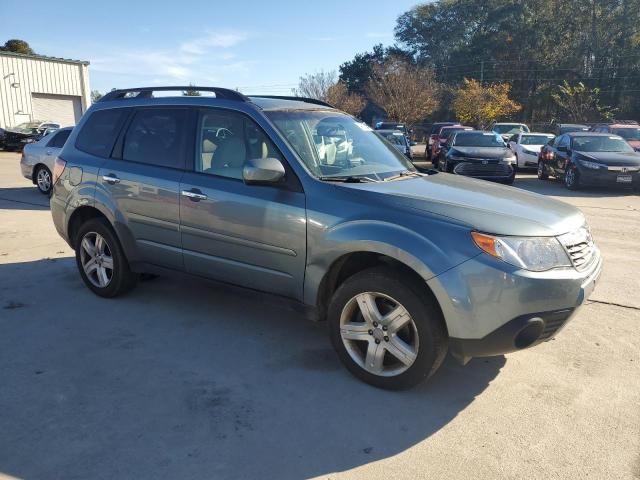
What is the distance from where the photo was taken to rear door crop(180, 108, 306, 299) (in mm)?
3684

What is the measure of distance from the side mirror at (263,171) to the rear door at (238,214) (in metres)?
0.11

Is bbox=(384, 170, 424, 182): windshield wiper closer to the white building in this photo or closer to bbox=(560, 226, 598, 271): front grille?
bbox=(560, 226, 598, 271): front grille

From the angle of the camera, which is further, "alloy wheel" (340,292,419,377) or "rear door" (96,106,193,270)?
"rear door" (96,106,193,270)

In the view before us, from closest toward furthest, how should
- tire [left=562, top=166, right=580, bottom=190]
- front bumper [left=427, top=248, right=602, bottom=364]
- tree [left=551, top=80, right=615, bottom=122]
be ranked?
front bumper [left=427, top=248, right=602, bottom=364], tire [left=562, top=166, right=580, bottom=190], tree [left=551, top=80, right=615, bottom=122]

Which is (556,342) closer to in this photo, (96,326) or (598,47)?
(96,326)

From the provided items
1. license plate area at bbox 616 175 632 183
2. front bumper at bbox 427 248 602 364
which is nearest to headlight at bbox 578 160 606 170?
license plate area at bbox 616 175 632 183

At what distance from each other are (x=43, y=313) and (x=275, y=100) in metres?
2.77

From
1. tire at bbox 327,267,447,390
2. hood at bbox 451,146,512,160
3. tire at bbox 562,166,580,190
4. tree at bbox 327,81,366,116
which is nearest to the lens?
tire at bbox 327,267,447,390

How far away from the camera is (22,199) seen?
37.6 feet

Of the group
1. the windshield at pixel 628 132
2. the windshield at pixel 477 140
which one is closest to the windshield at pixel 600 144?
the windshield at pixel 477 140

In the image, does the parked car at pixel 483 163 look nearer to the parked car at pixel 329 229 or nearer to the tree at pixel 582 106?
the parked car at pixel 329 229

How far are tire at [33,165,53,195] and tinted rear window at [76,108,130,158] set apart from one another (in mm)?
7485

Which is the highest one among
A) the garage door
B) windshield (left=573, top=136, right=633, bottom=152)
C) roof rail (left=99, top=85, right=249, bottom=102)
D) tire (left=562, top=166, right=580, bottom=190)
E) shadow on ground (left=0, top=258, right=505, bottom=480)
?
the garage door

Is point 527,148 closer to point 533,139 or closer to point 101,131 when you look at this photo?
point 533,139
